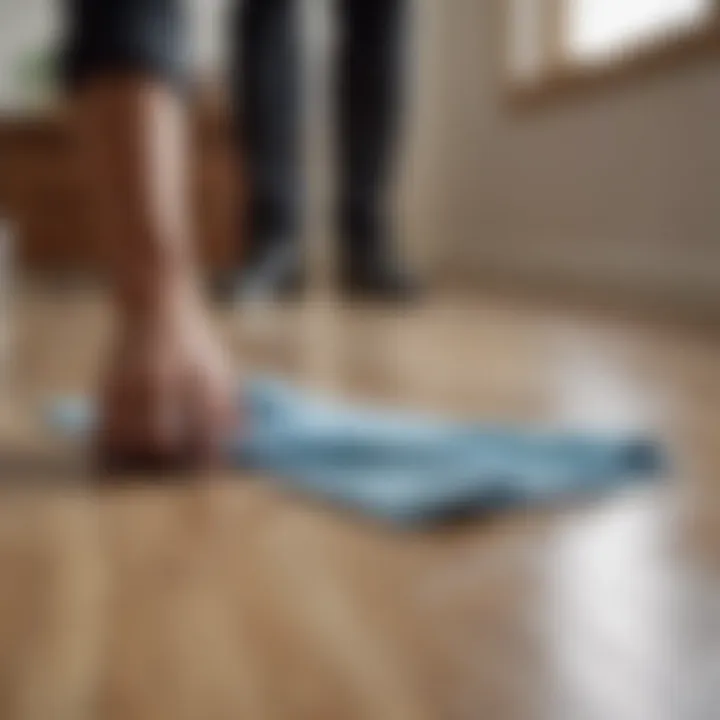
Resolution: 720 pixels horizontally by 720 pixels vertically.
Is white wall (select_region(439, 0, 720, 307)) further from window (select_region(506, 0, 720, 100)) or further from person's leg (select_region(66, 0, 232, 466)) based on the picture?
person's leg (select_region(66, 0, 232, 466))

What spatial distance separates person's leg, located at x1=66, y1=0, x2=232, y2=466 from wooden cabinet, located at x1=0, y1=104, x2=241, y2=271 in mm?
2083

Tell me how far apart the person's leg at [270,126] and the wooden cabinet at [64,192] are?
2.90 ft

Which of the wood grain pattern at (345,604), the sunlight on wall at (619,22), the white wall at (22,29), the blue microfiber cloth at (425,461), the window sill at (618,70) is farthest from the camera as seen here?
the white wall at (22,29)

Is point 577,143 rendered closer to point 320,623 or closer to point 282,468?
point 282,468

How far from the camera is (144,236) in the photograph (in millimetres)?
783

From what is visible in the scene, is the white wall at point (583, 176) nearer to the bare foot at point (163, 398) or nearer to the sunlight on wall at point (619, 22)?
the sunlight on wall at point (619, 22)

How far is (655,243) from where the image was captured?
2.18m

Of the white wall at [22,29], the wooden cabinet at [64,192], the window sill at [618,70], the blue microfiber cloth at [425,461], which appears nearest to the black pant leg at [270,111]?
the window sill at [618,70]

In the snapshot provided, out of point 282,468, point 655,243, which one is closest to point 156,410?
point 282,468

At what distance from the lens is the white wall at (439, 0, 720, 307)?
2.02 meters

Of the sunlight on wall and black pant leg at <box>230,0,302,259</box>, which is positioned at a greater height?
the sunlight on wall

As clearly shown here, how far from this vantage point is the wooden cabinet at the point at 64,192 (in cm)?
289

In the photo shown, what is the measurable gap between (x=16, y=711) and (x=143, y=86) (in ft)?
1.51

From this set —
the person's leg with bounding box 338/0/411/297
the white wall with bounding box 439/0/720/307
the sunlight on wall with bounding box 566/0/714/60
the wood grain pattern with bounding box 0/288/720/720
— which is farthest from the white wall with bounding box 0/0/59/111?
the wood grain pattern with bounding box 0/288/720/720
